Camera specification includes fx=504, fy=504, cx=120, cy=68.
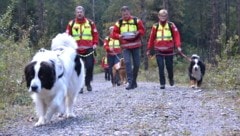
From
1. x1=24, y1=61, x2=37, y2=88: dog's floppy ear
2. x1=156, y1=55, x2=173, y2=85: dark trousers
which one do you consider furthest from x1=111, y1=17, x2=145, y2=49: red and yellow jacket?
x1=24, y1=61, x2=37, y2=88: dog's floppy ear

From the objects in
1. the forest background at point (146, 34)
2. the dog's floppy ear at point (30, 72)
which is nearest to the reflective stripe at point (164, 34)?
the forest background at point (146, 34)

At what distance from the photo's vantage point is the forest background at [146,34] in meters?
12.4

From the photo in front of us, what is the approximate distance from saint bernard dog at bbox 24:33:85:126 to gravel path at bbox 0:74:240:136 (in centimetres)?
29

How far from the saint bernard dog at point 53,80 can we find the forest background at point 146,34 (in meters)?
1.45

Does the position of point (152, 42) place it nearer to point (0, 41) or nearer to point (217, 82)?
point (217, 82)

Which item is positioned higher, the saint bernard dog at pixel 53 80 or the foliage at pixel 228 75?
the saint bernard dog at pixel 53 80

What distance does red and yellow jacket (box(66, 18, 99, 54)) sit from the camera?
13727mm

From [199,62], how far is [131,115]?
784 centimetres

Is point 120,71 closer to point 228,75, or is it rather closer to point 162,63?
point 162,63

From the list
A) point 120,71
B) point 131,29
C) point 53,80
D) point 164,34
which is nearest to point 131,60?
point 131,29

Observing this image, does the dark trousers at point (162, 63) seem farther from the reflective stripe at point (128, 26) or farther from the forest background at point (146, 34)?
the forest background at point (146, 34)

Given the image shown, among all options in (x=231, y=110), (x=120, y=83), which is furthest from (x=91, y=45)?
(x=231, y=110)

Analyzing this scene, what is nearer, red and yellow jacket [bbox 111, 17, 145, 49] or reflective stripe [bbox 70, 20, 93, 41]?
red and yellow jacket [bbox 111, 17, 145, 49]

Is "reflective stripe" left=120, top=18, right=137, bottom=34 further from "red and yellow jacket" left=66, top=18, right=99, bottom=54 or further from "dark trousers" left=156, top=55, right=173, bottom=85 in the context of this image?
"dark trousers" left=156, top=55, right=173, bottom=85
